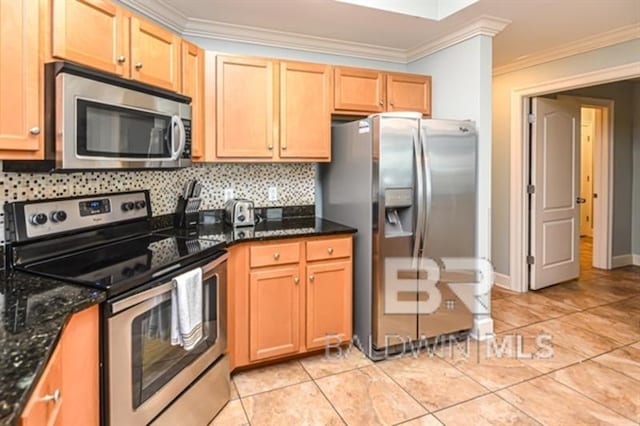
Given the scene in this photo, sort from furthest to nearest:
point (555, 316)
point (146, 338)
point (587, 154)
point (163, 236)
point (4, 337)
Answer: point (587, 154) < point (555, 316) < point (163, 236) < point (146, 338) < point (4, 337)

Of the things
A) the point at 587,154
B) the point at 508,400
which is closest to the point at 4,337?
the point at 508,400

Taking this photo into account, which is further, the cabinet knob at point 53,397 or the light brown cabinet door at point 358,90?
the light brown cabinet door at point 358,90

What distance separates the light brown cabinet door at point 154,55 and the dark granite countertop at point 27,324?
1.11m

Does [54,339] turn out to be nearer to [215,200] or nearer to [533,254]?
[215,200]

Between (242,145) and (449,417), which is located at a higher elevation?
(242,145)

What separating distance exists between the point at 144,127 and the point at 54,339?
1.26 m

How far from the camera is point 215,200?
9.91 ft

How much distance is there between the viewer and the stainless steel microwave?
1568mm

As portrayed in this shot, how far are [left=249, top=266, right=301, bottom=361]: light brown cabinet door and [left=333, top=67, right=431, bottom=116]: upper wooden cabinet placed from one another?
1.32 m

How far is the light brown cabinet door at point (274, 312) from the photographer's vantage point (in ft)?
8.13

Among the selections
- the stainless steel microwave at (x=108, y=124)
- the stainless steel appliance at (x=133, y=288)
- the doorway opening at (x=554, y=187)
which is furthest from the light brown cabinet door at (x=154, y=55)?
the doorway opening at (x=554, y=187)

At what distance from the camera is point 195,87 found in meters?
2.51

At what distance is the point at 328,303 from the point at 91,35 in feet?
6.52

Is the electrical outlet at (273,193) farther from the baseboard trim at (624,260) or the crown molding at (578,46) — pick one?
the baseboard trim at (624,260)
